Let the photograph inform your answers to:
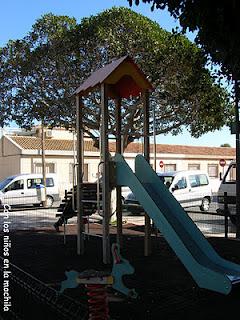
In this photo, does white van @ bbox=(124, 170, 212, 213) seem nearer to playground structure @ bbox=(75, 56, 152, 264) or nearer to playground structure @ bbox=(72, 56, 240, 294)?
playground structure @ bbox=(75, 56, 152, 264)

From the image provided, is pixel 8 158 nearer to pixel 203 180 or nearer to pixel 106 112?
pixel 203 180

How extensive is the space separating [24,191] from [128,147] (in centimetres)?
1793

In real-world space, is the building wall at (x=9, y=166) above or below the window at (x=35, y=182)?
above

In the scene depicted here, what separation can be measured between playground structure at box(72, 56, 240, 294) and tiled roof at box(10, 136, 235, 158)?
25.1 m

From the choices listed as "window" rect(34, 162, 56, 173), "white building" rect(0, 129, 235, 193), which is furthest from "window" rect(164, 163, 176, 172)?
"window" rect(34, 162, 56, 173)

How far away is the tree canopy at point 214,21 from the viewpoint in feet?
14.7

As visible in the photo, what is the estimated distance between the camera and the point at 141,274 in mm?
6719

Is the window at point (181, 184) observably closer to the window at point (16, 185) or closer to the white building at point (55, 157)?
the window at point (16, 185)

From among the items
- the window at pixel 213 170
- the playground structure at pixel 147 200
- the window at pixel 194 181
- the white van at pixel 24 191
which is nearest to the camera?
the playground structure at pixel 147 200

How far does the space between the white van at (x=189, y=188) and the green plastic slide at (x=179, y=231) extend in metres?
10.6

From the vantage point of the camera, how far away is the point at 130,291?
5.40m

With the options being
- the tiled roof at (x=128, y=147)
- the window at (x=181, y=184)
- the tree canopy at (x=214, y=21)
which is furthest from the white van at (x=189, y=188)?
the tiled roof at (x=128, y=147)

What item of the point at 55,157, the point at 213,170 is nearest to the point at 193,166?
the point at 213,170

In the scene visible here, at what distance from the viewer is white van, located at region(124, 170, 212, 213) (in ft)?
62.0
